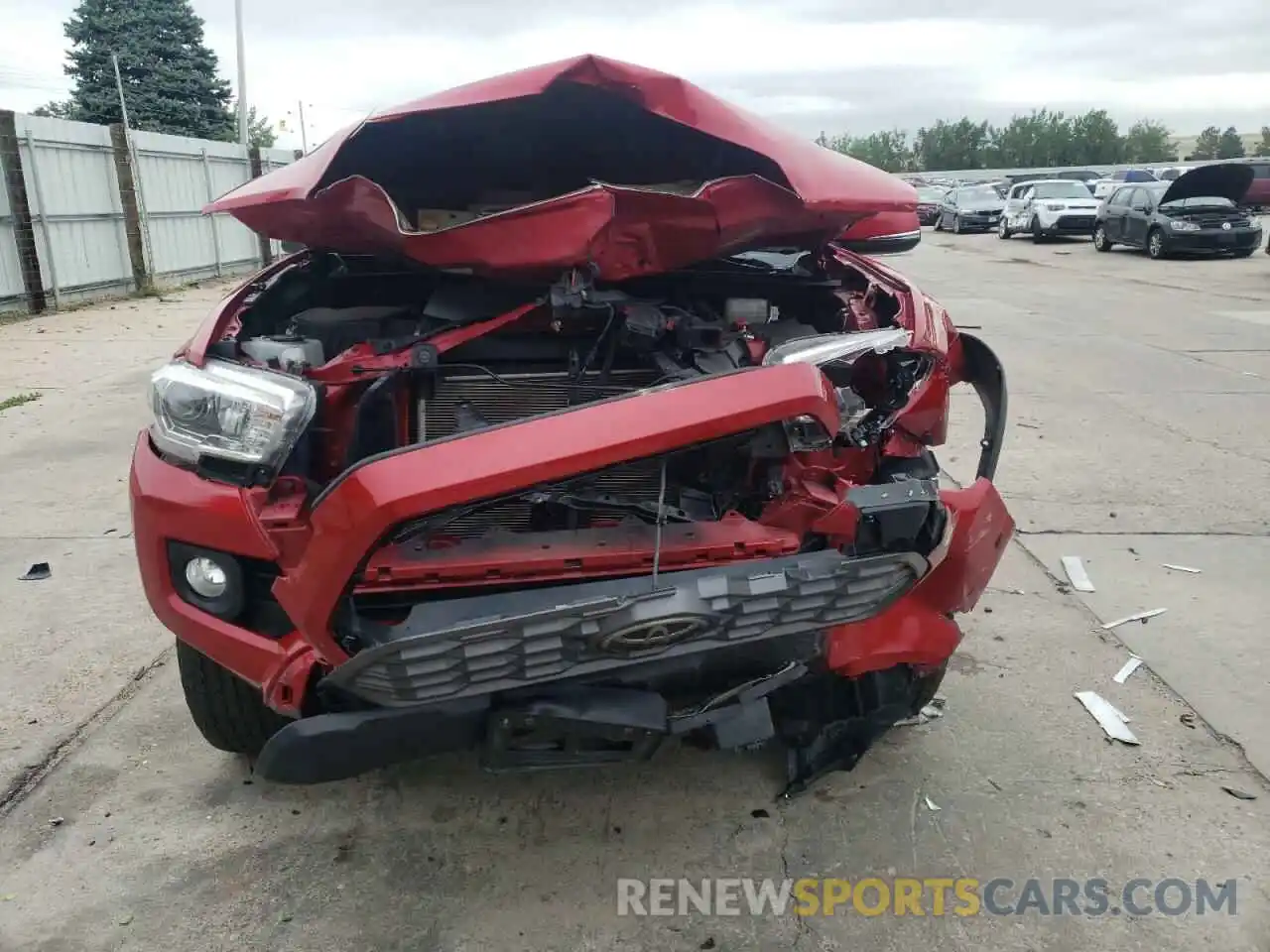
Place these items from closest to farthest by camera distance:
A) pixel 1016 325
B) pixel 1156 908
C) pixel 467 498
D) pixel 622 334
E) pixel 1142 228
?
pixel 467 498, pixel 1156 908, pixel 622 334, pixel 1016 325, pixel 1142 228

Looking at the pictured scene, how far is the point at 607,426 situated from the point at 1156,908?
5.44ft

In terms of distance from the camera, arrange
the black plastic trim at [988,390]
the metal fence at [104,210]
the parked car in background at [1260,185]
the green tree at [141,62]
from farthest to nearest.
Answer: the green tree at [141,62], the parked car in background at [1260,185], the metal fence at [104,210], the black plastic trim at [988,390]

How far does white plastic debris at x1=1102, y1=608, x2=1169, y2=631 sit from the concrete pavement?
38 millimetres

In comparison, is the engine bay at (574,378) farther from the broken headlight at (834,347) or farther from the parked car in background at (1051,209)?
the parked car in background at (1051,209)

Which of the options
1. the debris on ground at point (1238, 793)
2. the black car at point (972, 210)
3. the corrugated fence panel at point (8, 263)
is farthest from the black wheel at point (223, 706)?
the black car at point (972, 210)

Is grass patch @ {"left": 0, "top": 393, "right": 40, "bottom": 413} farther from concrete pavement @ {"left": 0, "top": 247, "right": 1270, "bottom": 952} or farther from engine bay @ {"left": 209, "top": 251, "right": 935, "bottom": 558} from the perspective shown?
engine bay @ {"left": 209, "top": 251, "right": 935, "bottom": 558}

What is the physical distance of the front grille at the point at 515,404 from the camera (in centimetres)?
228

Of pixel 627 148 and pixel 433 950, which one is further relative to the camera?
pixel 627 148

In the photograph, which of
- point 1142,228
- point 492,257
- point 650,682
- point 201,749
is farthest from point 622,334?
point 1142,228

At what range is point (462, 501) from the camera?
1.67 m

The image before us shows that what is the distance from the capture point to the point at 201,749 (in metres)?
2.77

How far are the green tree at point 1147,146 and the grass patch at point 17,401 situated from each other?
72.9 meters

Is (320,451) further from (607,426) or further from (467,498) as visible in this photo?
(607,426)

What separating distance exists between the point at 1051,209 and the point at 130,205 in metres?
19.6
